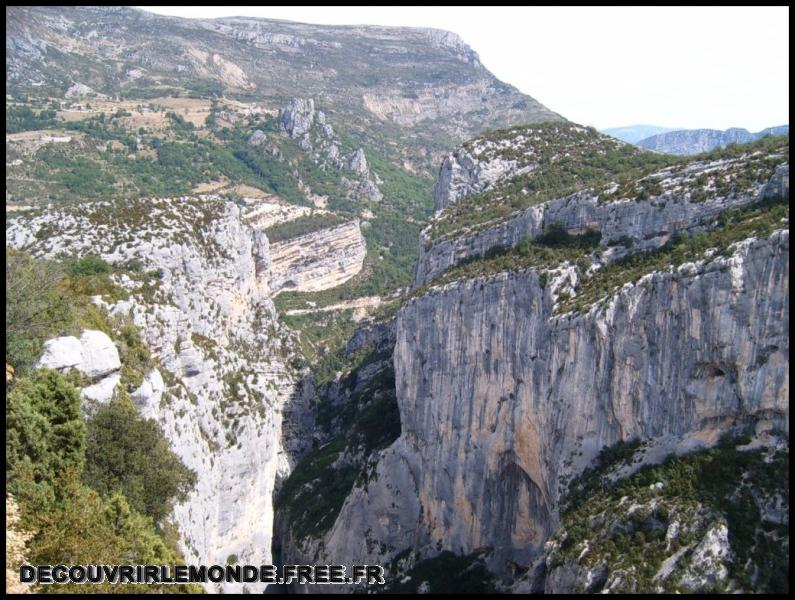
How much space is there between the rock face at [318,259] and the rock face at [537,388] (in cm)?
5079

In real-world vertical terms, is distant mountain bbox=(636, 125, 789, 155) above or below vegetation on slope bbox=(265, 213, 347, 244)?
above

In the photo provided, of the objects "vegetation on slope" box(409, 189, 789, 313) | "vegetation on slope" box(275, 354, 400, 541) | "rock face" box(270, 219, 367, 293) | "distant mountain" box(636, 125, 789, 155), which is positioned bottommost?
"vegetation on slope" box(275, 354, 400, 541)

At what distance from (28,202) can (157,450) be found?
2225 inches

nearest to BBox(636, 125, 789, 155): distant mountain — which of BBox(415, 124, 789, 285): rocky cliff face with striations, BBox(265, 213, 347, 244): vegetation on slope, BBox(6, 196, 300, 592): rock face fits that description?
BBox(265, 213, 347, 244): vegetation on slope

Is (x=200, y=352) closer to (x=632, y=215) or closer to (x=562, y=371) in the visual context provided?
(x=562, y=371)

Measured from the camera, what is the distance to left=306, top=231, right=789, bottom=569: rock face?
26.3 m

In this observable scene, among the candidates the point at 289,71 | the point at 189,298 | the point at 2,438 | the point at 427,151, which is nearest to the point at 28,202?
the point at 189,298

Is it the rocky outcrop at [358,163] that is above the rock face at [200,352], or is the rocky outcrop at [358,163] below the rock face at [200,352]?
above

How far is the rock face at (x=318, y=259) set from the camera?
92.4m

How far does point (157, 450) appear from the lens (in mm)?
28094

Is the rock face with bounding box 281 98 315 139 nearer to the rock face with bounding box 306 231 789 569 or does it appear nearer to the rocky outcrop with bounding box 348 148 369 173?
the rocky outcrop with bounding box 348 148 369 173

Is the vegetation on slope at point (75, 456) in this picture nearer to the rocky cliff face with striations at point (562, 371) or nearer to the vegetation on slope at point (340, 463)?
the rocky cliff face with striations at point (562, 371)

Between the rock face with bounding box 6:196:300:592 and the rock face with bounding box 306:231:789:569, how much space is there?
20.8 ft

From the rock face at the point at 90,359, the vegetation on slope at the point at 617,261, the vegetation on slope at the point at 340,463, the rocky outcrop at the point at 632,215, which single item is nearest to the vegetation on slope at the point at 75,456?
the rock face at the point at 90,359
